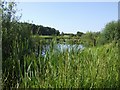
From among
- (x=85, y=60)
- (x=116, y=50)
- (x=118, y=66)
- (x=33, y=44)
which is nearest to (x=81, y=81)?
(x=85, y=60)

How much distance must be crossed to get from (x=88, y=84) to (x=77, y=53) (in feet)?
2.17

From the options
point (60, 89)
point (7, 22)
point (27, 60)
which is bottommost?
point (60, 89)

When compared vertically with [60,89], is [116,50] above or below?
above

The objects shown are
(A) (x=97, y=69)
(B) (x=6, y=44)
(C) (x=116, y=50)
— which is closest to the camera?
(A) (x=97, y=69)

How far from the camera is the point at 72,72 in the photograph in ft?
12.7

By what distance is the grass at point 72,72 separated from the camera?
3.80 m

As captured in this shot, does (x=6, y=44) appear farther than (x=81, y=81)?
Yes

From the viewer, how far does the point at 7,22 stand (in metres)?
6.66

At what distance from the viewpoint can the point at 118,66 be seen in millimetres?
4543

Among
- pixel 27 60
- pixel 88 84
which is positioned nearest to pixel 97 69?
pixel 88 84

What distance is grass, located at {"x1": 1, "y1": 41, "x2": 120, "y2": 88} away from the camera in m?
3.80

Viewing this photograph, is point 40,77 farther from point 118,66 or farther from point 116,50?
point 116,50

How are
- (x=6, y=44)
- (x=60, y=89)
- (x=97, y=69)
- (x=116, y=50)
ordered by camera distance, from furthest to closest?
(x=6, y=44) → (x=116, y=50) → (x=97, y=69) → (x=60, y=89)

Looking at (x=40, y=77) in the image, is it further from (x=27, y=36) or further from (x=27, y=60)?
(x=27, y=36)
